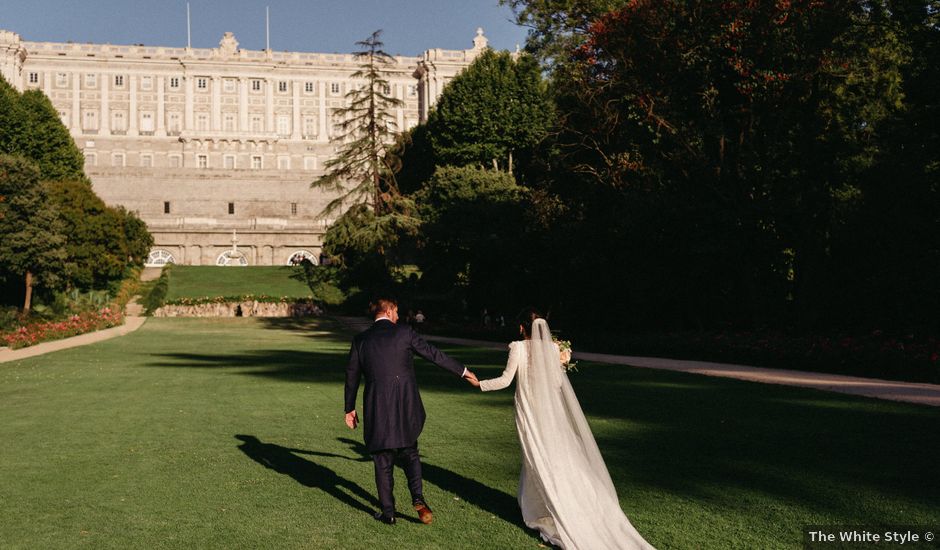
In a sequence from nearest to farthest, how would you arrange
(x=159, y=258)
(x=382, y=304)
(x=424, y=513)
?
(x=424, y=513) → (x=382, y=304) → (x=159, y=258)

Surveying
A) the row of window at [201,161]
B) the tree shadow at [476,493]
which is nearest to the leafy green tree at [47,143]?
the row of window at [201,161]

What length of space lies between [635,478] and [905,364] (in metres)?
11.4

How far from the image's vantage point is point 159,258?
70812 millimetres

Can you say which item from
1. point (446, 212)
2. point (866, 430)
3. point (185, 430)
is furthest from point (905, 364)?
point (446, 212)

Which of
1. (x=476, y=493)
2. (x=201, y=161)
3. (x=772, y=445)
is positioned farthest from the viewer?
(x=201, y=161)

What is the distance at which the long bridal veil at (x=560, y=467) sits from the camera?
5965mm

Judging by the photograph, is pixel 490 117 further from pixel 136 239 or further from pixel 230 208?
pixel 230 208

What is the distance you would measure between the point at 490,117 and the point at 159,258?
30.4m

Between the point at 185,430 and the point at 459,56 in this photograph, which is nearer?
the point at 185,430

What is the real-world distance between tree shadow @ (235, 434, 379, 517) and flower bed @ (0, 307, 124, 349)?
20.7m

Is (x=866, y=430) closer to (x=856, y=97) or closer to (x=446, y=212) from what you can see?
(x=856, y=97)

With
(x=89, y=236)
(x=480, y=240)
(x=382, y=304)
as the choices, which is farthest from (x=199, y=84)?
(x=382, y=304)

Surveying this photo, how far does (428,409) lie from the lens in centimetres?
1286

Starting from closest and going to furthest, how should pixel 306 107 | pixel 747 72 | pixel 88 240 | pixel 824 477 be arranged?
pixel 824 477 < pixel 747 72 < pixel 88 240 < pixel 306 107
